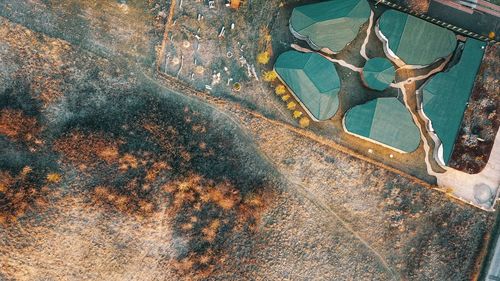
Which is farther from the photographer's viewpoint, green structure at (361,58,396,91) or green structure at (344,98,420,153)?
green structure at (361,58,396,91)

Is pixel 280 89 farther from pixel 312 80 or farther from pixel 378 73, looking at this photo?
pixel 378 73

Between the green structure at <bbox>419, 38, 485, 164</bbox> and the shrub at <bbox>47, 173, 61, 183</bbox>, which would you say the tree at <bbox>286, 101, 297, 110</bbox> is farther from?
the shrub at <bbox>47, 173, 61, 183</bbox>

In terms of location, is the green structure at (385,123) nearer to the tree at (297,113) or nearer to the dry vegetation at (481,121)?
the tree at (297,113)

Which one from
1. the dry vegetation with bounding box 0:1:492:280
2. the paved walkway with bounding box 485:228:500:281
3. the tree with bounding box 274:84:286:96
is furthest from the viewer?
the paved walkway with bounding box 485:228:500:281

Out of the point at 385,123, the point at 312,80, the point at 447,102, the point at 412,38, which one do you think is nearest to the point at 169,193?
the point at 312,80

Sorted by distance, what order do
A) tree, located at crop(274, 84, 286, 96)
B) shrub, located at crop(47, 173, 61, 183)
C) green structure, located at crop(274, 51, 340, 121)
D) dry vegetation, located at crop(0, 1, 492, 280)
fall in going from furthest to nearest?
tree, located at crop(274, 84, 286, 96), green structure, located at crop(274, 51, 340, 121), dry vegetation, located at crop(0, 1, 492, 280), shrub, located at crop(47, 173, 61, 183)

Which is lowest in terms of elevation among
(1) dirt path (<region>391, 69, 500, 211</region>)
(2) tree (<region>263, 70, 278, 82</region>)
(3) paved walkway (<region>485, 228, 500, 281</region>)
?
(3) paved walkway (<region>485, 228, 500, 281</region>)

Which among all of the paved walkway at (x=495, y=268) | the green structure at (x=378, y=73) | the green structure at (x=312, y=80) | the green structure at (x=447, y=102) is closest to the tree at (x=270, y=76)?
the green structure at (x=312, y=80)

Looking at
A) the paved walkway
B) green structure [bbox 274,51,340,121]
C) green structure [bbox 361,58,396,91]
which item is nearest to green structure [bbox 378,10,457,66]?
green structure [bbox 361,58,396,91]
